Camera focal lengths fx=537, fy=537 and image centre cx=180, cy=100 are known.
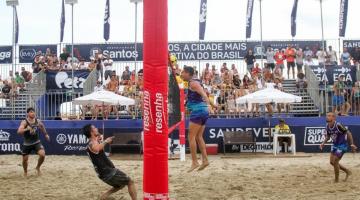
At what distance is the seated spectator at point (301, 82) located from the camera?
21.4 meters

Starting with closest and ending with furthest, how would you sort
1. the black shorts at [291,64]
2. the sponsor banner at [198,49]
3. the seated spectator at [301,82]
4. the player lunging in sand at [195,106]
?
the player lunging in sand at [195,106] < the seated spectator at [301,82] < the black shorts at [291,64] < the sponsor banner at [198,49]

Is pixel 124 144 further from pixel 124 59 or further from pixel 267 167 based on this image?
pixel 124 59

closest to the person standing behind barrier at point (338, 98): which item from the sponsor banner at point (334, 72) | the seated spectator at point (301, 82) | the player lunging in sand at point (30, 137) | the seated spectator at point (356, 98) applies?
the seated spectator at point (356, 98)

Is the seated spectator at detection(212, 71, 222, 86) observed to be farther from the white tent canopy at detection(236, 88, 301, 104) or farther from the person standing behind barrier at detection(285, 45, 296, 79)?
the person standing behind barrier at detection(285, 45, 296, 79)

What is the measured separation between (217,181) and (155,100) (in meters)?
5.64

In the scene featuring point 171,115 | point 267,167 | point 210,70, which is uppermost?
point 210,70

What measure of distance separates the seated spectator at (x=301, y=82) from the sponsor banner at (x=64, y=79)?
868 centimetres

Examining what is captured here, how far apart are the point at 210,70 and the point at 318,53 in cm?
484

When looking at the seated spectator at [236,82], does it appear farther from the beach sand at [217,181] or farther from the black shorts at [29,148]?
the black shorts at [29,148]

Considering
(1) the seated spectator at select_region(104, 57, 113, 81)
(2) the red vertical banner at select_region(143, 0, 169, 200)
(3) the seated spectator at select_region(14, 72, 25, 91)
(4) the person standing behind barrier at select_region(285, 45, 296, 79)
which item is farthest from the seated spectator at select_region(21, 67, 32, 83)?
(2) the red vertical banner at select_region(143, 0, 169, 200)

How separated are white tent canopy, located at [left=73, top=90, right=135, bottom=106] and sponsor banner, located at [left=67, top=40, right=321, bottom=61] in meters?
6.56

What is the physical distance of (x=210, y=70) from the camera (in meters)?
22.3

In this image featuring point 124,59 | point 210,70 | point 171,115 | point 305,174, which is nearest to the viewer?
point 171,115

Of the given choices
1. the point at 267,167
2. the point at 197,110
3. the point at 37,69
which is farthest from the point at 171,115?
the point at 37,69
